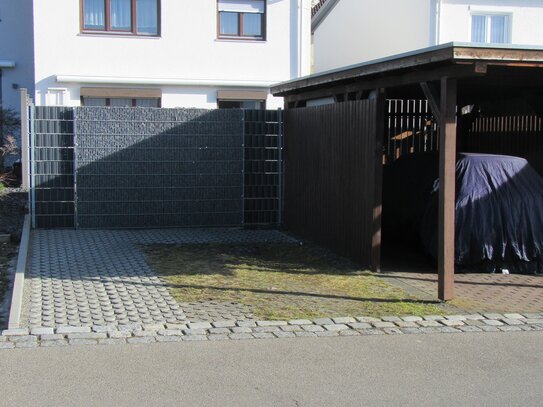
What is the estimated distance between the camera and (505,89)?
37.1 feet

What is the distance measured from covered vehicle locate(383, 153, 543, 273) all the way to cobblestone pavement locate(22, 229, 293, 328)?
3.55m

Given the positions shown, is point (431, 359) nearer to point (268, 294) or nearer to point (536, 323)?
point (536, 323)

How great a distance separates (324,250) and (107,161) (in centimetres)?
457

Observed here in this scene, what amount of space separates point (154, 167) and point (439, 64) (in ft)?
22.4

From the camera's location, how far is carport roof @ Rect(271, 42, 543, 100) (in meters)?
7.51

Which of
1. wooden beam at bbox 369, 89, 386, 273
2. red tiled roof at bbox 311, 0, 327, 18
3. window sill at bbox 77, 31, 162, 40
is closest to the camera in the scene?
wooden beam at bbox 369, 89, 386, 273

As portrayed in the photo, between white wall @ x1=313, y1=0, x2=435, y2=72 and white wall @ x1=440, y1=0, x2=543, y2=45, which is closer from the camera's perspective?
white wall @ x1=440, y1=0, x2=543, y2=45

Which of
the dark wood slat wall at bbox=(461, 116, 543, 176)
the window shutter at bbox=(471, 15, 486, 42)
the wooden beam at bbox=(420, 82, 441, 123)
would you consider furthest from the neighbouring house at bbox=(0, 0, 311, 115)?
the wooden beam at bbox=(420, 82, 441, 123)

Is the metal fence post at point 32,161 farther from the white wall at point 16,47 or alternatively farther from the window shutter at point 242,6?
the white wall at point 16,47

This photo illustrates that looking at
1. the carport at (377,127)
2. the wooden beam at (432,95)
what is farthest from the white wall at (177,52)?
the wooden beam at (432,95)

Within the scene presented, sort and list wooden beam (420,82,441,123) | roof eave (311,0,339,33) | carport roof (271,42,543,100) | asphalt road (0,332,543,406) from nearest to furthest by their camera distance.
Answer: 1. asphalt road (0,332,543,406)
2. carport roof (271,42,543,100)
3. wooden beam (420,82,441,123)
4. roof eave (311,0,339,33)

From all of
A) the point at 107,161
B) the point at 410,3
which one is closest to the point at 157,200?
the point at 107,161

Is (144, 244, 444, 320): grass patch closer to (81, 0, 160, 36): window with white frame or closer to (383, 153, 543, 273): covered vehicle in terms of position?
(383, 153, 543, 273): covered vehicle

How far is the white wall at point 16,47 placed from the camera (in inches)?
880
